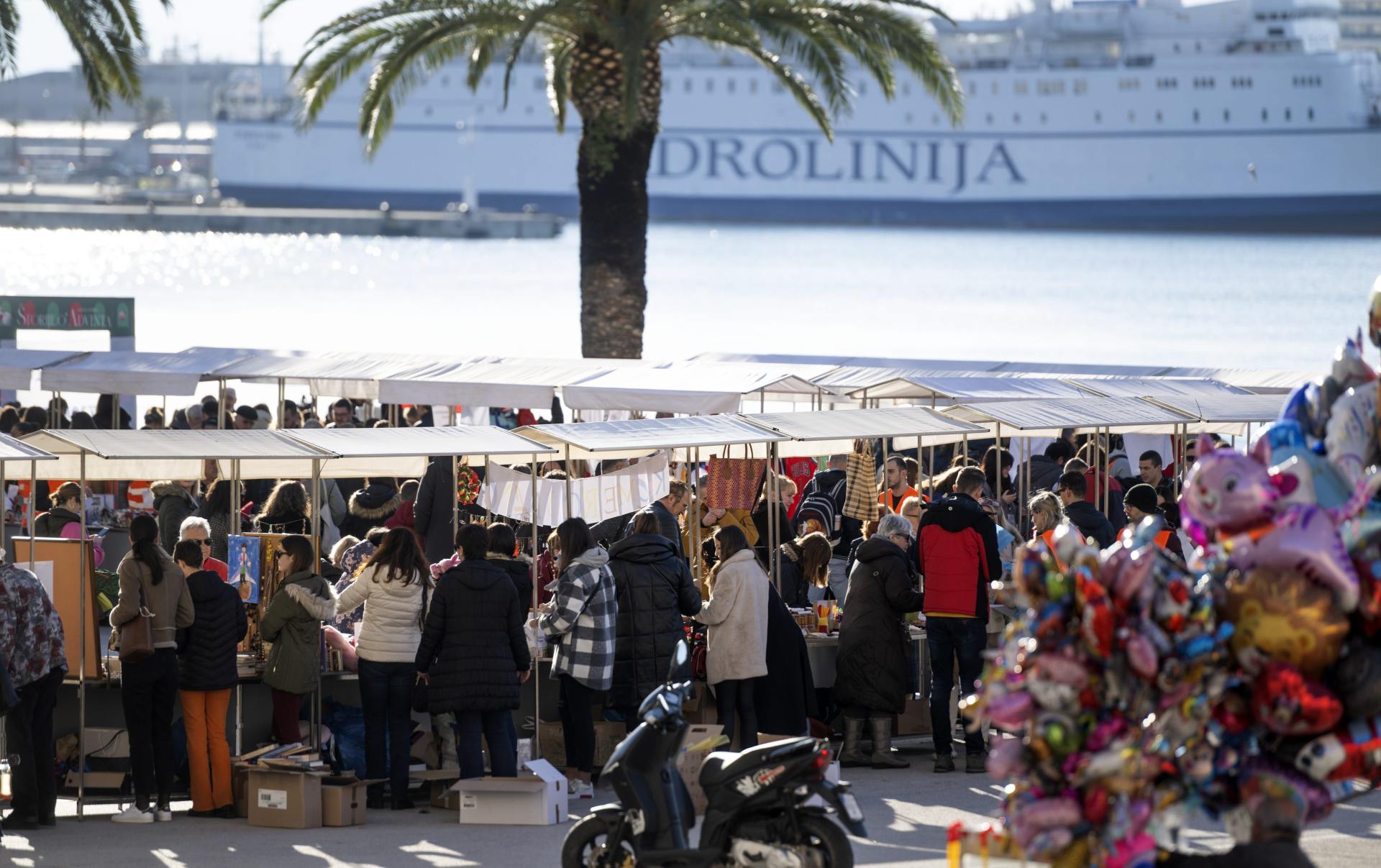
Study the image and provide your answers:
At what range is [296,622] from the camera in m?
8.38

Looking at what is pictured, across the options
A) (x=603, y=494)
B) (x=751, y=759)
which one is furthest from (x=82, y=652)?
(x=603, y=494)

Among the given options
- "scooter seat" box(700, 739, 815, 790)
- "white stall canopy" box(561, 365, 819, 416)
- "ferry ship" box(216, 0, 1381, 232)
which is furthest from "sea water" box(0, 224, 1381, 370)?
"scooter seat" box(700, 739, 815, 790)

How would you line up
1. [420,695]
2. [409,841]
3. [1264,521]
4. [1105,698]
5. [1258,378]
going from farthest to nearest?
1. [1258,378]
2. [420,695]
3. [409,841]
4. [1264,521]
5. [1105,698]

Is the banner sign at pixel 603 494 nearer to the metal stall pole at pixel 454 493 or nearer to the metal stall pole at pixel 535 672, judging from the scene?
the metal stall pole at pixel 454 493

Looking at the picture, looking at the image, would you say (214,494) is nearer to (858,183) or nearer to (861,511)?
(861,511)

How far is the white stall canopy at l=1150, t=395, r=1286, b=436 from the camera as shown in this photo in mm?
13188

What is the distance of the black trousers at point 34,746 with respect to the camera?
25.6 feet

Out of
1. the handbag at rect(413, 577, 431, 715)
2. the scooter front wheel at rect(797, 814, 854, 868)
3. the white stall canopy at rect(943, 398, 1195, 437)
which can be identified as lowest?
the handbag at rect(413, 577, 431, 715)

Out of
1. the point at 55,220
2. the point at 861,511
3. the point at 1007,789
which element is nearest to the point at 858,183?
the point at 55,220

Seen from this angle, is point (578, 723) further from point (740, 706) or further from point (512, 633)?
point (740, 706)

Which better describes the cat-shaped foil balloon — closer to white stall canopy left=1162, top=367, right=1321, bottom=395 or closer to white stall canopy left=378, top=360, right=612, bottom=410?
white stall canopy left=378, top=360, right=612, bottom=410

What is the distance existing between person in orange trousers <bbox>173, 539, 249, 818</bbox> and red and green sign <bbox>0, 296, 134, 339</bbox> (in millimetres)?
13258

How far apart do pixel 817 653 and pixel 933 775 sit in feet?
3.09

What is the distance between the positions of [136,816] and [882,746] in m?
3.43
